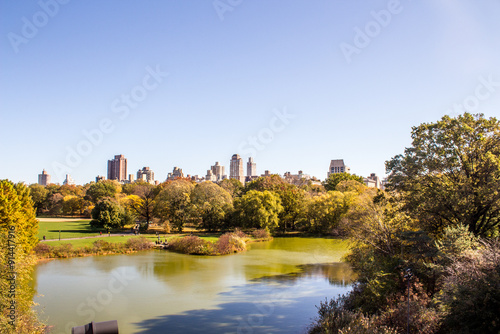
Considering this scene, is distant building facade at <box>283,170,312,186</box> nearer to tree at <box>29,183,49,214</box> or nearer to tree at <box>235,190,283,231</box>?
tree at <box>235,190,283,231</box>

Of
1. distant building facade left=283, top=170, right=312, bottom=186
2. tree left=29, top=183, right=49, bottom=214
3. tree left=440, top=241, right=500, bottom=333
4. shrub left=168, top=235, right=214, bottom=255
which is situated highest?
distant building facade left=283, top=170, right=312, bottom=186

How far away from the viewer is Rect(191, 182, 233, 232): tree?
132 feet

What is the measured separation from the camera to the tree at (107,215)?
127 feet

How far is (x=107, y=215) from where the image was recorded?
127 feet

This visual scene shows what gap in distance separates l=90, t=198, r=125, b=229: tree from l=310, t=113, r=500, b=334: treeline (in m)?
28.0

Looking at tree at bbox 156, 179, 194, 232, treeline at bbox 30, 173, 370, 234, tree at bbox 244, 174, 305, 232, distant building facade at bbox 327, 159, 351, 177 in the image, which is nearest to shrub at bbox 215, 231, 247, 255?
treeline at bbox 30, 173, 370, 234

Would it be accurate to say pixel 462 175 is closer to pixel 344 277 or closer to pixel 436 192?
pixel 436 192

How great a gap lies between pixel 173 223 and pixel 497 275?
36423 mm

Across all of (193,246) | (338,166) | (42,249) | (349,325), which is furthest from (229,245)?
(338,166)

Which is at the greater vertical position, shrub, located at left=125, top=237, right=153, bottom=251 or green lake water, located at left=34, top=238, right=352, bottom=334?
shrub, located at left=125, top=237, right=153, bottom=251

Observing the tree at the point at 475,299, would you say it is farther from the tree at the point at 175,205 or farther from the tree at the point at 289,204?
the tree at the point at 289,204

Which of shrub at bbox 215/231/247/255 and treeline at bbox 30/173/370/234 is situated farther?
treeline at bbox 30/173/370/234

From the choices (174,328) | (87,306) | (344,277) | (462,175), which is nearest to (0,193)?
(87,306)

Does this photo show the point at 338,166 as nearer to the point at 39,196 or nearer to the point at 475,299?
the point at 39,196
